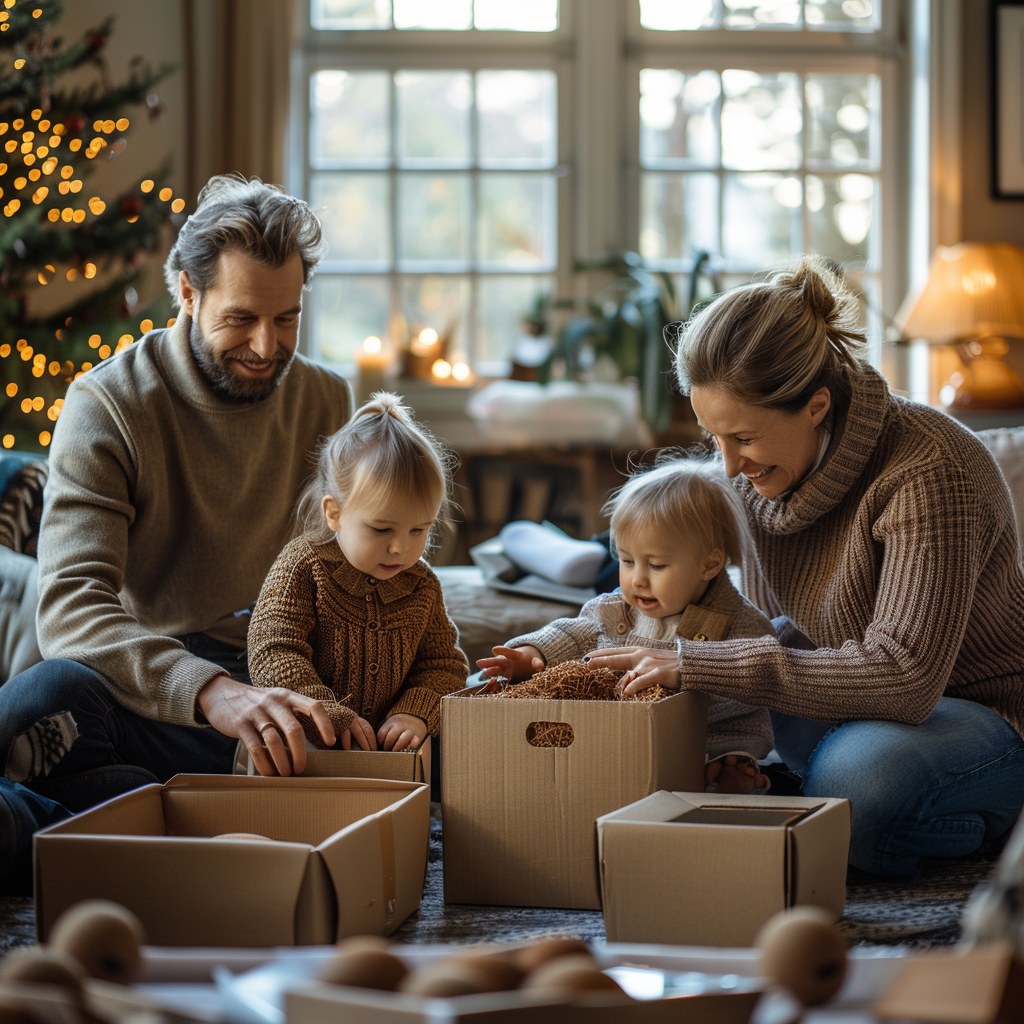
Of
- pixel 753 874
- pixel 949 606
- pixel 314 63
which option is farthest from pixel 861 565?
pixel 314 63

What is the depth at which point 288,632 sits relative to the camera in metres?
1.50

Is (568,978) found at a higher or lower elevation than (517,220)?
lower

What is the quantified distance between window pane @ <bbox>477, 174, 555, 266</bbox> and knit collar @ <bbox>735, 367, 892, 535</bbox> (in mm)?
2623

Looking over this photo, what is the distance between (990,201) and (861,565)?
2.90 meters

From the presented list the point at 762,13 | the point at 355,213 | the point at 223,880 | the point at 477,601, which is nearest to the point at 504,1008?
the point at 223,880

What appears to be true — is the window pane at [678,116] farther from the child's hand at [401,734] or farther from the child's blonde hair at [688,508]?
the child's hand at [401,734]

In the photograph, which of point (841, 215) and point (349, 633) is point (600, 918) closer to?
point (349, 633)

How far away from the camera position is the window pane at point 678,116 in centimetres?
397

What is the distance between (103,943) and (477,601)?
1.48m

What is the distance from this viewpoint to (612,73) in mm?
3906

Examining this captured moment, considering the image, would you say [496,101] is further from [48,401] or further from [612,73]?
[48,401]

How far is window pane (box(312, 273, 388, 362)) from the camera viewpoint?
401cm

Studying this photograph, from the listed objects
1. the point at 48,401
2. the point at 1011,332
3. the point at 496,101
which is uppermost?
the point at 496,101

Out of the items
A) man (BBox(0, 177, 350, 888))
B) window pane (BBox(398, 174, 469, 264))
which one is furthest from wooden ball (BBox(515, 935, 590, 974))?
window pane (BBox(398, 174, 469, 264))
